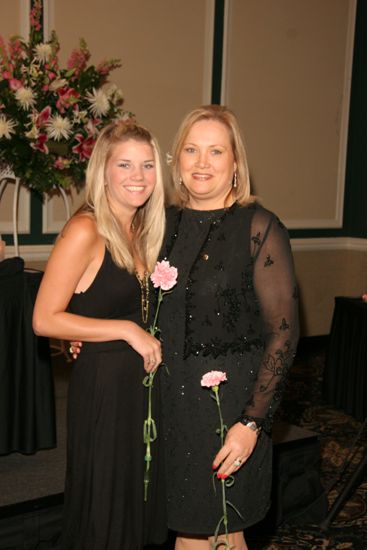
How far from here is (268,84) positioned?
6680 millimetres

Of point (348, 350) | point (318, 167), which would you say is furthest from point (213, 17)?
point (348, 350)

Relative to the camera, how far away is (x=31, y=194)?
5.34m

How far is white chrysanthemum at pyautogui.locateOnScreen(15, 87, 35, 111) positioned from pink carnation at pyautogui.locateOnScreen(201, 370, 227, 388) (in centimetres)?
269

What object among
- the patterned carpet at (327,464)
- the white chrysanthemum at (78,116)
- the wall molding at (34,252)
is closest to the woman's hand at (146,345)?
the patterned carpet at (327,464)

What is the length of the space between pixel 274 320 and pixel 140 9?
168 inches

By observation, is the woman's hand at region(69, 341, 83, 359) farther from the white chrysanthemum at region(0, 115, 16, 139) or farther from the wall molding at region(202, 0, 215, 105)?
the wall molding at region(202, 0, 215, 105)

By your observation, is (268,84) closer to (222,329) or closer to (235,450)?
(222,329)

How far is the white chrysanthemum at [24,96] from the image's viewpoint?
4180 millimetres

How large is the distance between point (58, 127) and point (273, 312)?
102 inches

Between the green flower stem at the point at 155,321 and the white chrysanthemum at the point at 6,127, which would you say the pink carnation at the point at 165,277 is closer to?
the green flower stem at the point at 155,321

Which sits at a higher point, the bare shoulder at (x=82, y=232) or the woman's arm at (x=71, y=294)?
the bare shoulder at (x=82, y=232)

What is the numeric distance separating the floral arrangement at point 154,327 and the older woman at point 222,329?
6cm

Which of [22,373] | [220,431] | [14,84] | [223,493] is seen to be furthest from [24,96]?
[223,493]

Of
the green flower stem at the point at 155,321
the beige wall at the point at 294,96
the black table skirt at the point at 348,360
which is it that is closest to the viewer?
the green flower stem at the point at 155,321
